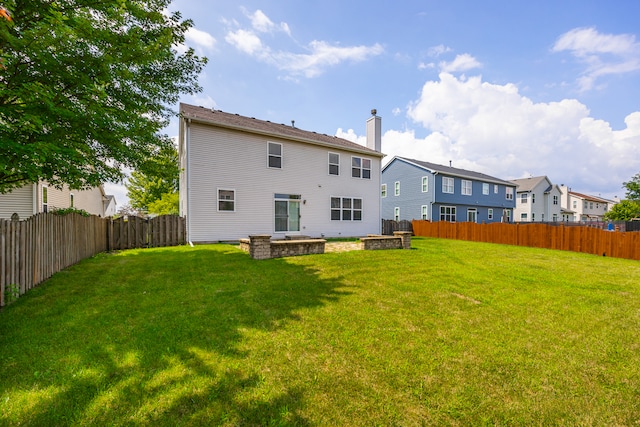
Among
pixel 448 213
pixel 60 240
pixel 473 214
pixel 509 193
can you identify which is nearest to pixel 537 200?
pixel 509 193

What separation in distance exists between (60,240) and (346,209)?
41.7ft

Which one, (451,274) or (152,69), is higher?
(152,69)

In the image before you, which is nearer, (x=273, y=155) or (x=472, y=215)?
(x=273, y=155)

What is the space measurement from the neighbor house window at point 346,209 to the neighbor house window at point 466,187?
15.2 metres

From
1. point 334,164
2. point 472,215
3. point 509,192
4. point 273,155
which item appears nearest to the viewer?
point 273,155

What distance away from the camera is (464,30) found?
10914 mm

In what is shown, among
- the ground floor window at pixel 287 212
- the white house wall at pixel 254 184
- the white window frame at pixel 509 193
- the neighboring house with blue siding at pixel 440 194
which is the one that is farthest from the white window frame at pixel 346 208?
the white window frame at pixel 509 193

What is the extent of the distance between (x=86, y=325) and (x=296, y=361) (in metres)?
3.12

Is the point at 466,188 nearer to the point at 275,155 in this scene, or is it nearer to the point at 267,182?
the point at 275,155

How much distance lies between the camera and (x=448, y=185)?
2495cm

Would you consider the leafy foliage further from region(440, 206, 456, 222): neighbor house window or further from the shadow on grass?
the shadow on grass

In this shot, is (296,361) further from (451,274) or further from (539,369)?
(451,274)

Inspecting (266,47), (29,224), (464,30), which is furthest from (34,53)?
(464,30)

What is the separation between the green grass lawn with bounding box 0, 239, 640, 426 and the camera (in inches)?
87.4
